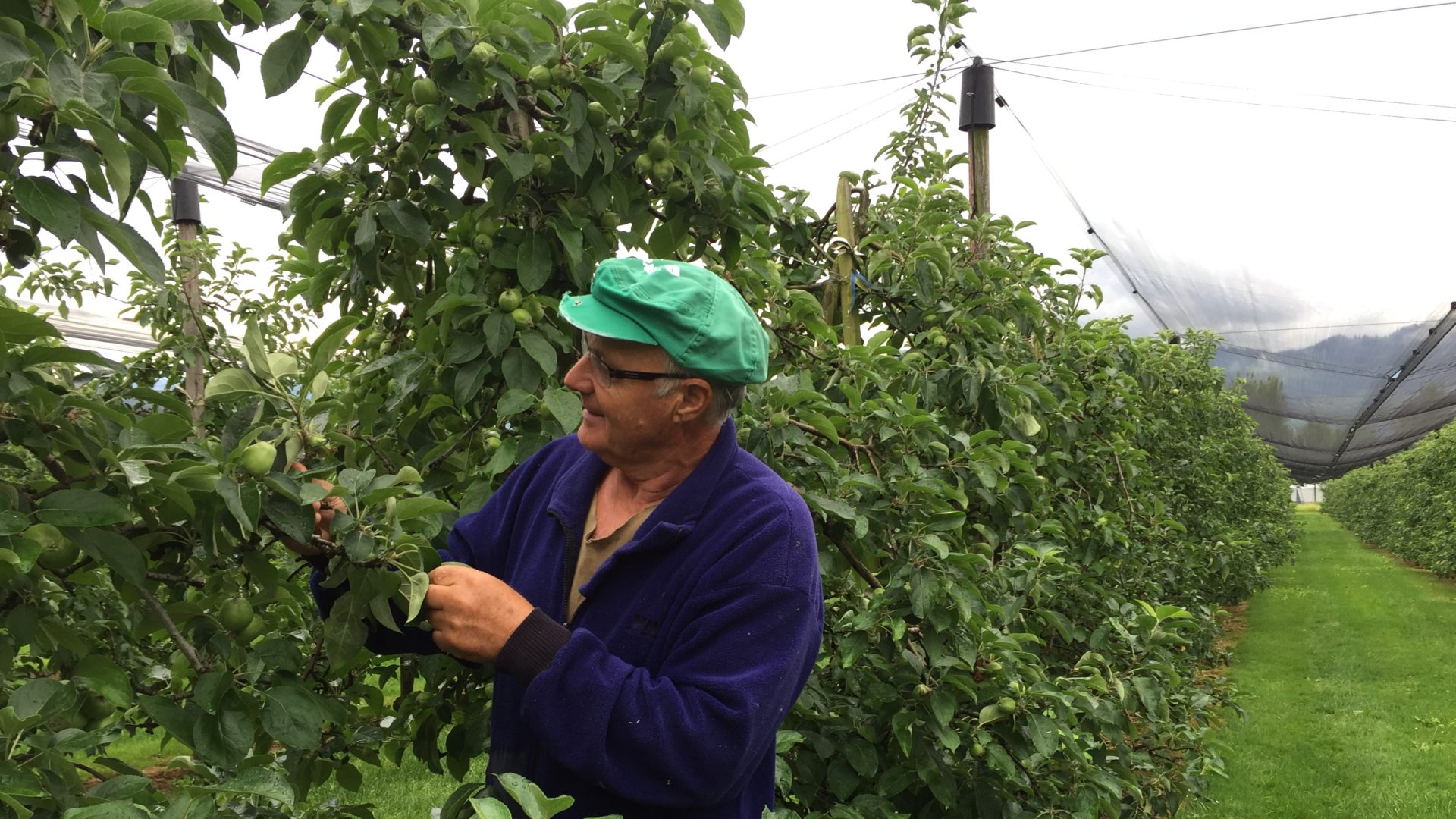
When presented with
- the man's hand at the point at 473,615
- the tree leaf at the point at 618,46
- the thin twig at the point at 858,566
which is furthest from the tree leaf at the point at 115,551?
the thin twig at the point at 858,566

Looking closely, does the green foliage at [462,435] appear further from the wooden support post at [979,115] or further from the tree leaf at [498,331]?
the wooden support post at [979,115]

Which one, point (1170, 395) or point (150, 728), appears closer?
point (150, 728)

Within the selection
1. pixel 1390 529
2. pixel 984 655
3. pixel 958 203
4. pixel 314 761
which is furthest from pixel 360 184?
pixel 1390 529

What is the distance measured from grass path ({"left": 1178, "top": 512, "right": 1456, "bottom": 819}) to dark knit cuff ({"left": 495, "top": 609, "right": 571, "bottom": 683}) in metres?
5.40

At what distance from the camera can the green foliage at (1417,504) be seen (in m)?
16.4

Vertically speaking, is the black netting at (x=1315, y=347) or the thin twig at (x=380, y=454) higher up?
the thin twig at (x=380, y=454)

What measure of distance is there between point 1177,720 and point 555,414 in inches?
142

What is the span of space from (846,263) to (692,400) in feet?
6.58

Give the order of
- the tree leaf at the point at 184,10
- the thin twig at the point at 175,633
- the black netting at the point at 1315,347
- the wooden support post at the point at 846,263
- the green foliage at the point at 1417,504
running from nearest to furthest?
1. the tree leaf at the point at 184,10
2. the thin twig at the point at 175,633
3. the wooden support post at the point at 846,263
4. the black netting at the point at 1315,347
5. the green foliage at the point at 1417,504

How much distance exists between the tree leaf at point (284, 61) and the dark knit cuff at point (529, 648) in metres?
0.97

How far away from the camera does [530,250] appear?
2.04 metres

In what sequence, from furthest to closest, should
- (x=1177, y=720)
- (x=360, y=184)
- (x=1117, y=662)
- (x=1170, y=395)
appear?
(x=1170, y=395)
(x=1177, y=720)
(x=1117, y=662)
(x=360, y=184)

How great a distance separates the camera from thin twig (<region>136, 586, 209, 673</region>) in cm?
128

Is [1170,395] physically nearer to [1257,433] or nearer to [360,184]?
[360,184]
